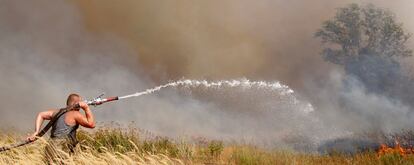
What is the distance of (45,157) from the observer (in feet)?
36.9

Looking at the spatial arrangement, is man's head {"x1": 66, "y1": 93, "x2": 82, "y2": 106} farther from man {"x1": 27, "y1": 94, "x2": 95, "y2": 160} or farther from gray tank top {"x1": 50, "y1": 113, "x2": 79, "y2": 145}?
gray tank top {"x1": 50, "y1": 113, "x2": 79, "y2": 145}

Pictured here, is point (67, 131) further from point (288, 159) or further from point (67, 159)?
point (288, 159)

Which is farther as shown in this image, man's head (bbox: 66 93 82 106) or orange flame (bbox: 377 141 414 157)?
orange flame (bbox: 377 141 414 157)

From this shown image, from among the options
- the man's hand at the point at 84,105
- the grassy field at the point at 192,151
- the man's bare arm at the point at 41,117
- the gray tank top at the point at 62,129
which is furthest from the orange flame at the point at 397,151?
the man's bare arm at the point at 41,117

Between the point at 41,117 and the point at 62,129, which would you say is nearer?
the point at 62,129

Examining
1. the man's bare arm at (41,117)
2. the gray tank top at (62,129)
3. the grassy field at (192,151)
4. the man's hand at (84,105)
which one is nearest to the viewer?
the man's hand at (84,105)

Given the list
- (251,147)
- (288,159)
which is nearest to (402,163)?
(288,159)

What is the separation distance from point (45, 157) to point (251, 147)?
8.19 m

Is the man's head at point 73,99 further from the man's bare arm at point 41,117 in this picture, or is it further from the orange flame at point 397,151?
the orange flame at point 397,151

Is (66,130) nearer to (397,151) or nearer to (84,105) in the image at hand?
(84,105)

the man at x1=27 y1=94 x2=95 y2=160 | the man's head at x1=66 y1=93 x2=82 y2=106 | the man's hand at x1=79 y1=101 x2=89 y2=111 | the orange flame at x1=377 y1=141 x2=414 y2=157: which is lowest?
the man at x1=27 y1=94 x2=95 y2=160

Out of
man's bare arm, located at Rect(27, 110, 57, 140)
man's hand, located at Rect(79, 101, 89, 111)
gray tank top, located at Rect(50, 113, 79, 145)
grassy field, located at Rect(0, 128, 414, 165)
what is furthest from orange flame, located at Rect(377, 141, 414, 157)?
man's bare arm, located at Rect(27, 110, 57, 140)

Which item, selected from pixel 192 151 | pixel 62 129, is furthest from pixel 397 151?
pixel 62 129

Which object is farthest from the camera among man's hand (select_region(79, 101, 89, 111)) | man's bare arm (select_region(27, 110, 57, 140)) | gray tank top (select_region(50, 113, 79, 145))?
man's bare arm (select_region(27, 110, 57, 140))
